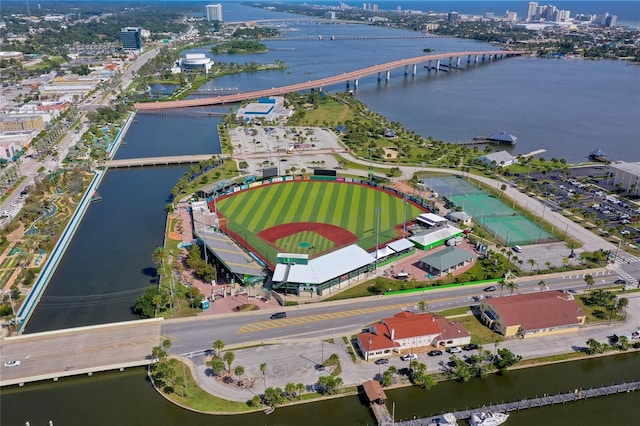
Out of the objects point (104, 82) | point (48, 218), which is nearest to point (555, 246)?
point (48, 218)

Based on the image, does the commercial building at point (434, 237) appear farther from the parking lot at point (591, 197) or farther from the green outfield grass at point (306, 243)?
the parking lot at point (591, 197)

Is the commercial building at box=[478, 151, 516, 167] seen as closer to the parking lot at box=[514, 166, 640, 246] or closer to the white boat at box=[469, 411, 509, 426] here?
the parking lot at box=[514, 166, 640, 246]

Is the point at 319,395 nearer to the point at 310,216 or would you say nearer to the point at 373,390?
the point at 373,390

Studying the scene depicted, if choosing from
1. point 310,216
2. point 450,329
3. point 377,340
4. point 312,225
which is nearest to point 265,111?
point 310,216

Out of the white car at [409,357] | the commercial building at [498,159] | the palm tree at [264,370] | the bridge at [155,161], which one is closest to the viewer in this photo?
the palm tree at [264,370]

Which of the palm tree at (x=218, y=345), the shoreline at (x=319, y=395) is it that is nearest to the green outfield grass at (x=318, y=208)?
the palm tree at (x=218, y=345)

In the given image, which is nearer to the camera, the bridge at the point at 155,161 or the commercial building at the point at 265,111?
the bridge at the point at 155,161
